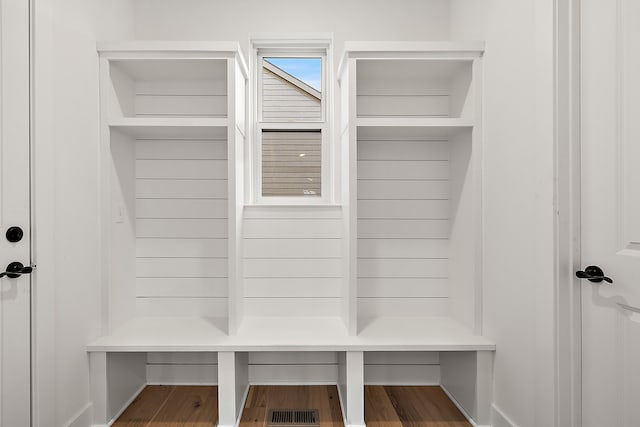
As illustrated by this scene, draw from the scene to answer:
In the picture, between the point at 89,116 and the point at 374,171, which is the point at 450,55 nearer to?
the point at 374,171

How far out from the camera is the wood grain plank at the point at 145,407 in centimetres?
216

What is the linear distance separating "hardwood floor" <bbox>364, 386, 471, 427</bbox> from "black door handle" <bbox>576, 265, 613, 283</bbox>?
3.58ft

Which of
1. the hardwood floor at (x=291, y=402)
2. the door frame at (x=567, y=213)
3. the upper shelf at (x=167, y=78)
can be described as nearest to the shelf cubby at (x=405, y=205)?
the hardwood floor at (x=291, y=402)

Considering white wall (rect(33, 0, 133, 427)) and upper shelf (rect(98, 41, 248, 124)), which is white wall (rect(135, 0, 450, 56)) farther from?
white wall (rect(33, 0, 133, 427))

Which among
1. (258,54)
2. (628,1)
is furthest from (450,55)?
(258,54)

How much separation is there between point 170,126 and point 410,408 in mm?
2053

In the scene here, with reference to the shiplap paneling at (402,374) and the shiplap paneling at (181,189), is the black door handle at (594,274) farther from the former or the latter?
the shiplap paneling at (181,189)

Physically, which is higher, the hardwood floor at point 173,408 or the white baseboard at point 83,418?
the white baseboard at point 83,418

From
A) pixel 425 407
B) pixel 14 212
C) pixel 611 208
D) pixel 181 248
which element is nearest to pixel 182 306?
pixel 181 248

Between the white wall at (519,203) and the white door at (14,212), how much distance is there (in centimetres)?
204

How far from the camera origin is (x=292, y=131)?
2.72 metres

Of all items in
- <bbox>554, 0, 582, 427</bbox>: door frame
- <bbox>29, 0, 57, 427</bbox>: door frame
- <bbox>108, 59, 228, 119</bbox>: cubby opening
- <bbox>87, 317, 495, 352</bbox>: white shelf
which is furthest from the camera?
<bbox>108, 59, 228, 119</bbox>: cubby opening

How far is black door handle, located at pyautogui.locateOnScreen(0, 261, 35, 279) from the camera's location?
1.54m

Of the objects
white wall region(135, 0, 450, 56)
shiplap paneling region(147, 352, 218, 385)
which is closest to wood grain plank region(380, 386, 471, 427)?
shiplap paneling region(147, 352, 218, 385)
